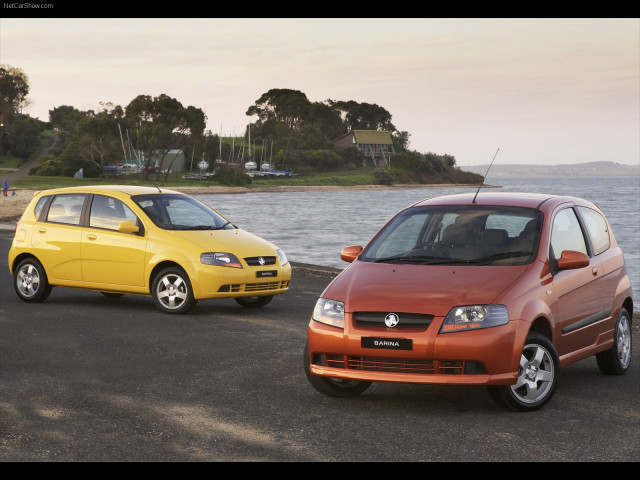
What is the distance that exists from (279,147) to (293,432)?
146 metres

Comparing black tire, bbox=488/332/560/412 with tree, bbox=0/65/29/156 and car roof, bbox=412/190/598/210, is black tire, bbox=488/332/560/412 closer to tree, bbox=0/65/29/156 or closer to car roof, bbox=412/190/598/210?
car roof, bbox=412/190/598/210

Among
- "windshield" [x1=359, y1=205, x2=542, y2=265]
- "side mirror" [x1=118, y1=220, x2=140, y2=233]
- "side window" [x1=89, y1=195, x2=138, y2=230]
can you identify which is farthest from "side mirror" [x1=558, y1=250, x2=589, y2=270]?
"side window" [x1=89, y1=195, x2=138, y2=230]

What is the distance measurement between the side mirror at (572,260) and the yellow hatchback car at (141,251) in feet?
19.8

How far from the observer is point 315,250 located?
39812 mm

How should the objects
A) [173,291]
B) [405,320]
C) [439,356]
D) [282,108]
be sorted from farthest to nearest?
[282,108] < [173,291] < [405,320] < [439,356]

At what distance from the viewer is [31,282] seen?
48.5 feet

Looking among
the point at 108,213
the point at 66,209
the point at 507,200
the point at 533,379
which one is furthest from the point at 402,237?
the point at 66,209

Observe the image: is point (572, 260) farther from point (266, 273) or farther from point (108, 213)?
point (108, 213)

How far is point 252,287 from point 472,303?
6.52 meters

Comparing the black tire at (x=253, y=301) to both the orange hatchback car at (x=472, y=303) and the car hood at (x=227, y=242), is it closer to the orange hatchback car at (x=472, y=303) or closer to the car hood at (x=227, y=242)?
the car hood at (x=227, y=242)

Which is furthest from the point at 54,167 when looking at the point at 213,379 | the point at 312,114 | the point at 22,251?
the point at 213,379

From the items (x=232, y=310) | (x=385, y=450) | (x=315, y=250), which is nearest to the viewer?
(x=385, y=450)
